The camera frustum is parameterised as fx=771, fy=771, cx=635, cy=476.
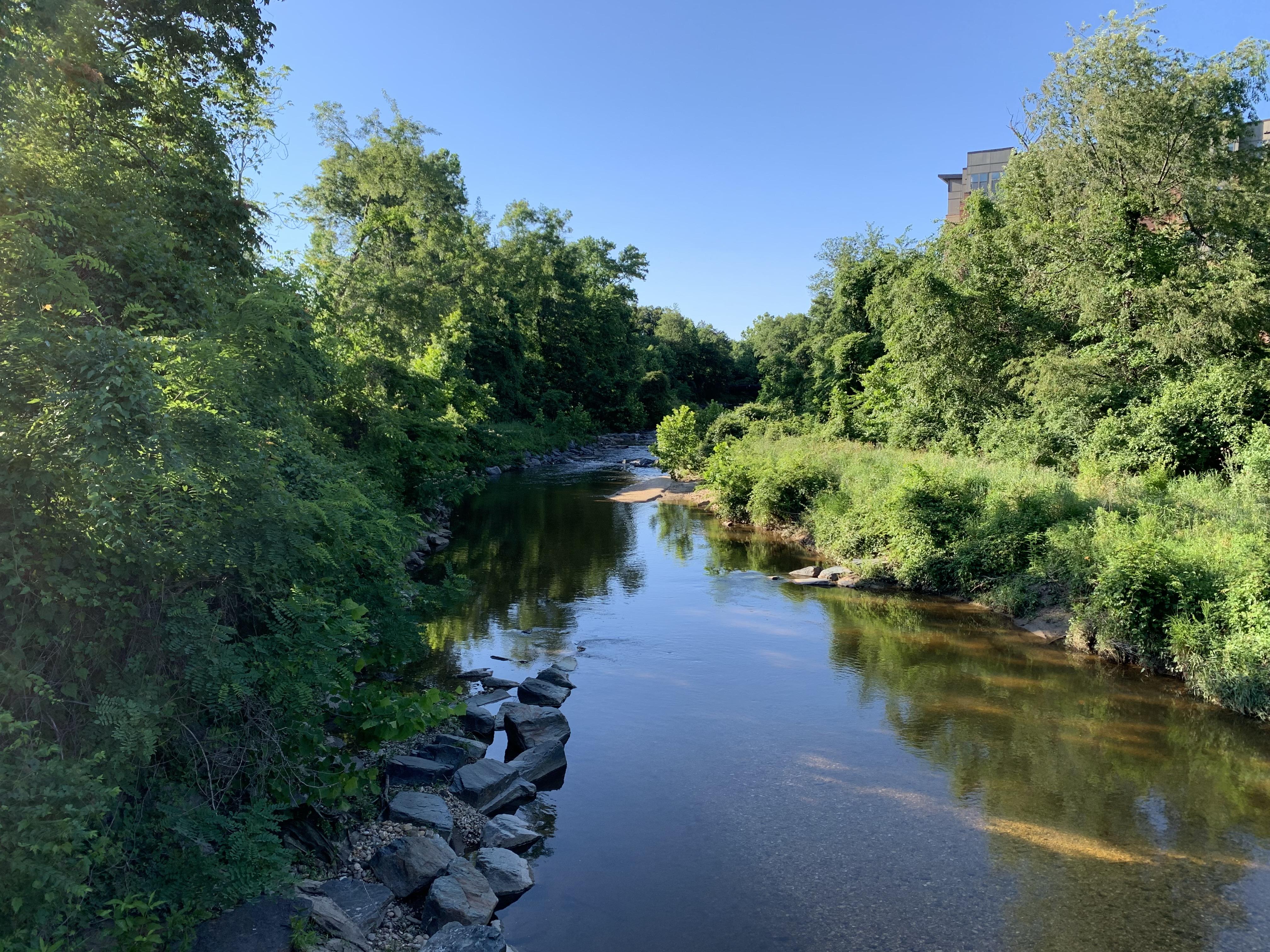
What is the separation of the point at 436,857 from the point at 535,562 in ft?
45.3

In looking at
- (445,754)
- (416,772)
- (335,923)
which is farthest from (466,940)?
(445,754)

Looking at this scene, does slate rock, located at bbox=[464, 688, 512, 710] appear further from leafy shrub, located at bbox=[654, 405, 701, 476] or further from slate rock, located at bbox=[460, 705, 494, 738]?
leafy shrub, located at bbox=[654, 405, 701, 476]

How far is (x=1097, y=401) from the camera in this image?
2047 centimetres

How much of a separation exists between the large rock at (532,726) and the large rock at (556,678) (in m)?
1.22

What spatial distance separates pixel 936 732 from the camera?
34.4 ft

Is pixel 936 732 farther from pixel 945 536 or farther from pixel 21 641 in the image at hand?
pixel 21 641

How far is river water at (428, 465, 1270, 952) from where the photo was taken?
6.65 m

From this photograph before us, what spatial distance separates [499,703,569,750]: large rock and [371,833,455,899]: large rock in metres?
2.82

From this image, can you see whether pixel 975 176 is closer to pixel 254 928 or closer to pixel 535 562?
pixel 535 562

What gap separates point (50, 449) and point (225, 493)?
4.62 feet

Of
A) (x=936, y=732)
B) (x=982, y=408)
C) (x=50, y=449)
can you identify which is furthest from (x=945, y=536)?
(x=50, y=449)

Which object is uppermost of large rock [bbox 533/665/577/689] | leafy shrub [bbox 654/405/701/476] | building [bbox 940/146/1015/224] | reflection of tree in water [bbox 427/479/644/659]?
building [bbox 940/146/1015/224]

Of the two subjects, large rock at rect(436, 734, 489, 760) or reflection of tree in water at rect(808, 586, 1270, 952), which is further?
large rock at rect(436, 734, 489, 760)

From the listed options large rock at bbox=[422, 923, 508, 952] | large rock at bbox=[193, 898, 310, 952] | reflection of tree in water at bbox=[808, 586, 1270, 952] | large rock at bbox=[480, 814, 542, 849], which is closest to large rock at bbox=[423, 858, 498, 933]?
large rock at bbox=[422, 923, 508, 952]
